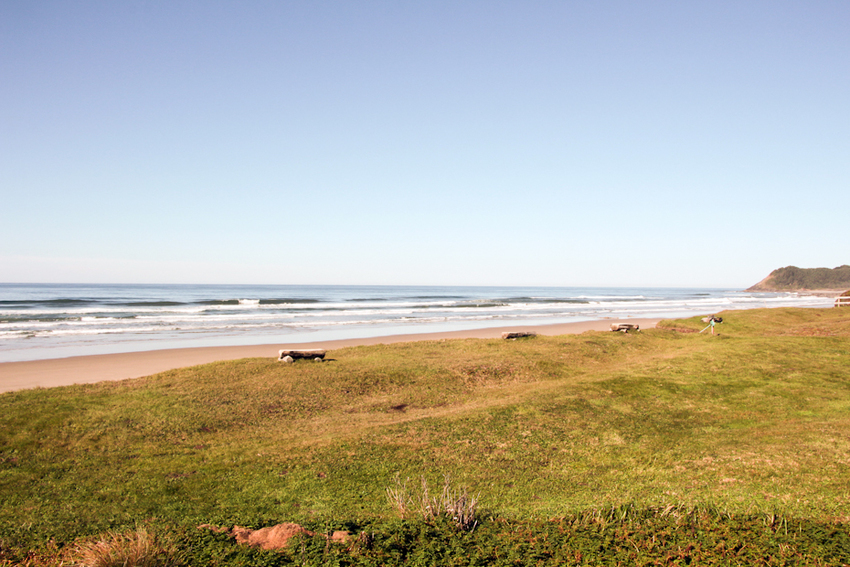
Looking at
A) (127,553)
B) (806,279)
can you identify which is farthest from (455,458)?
(806,279)

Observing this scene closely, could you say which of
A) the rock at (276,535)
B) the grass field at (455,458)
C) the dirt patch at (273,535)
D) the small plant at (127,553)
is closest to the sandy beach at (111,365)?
the grass field at (455,458)

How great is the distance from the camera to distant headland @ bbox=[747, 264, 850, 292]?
16000 cm

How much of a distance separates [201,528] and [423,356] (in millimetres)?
9100

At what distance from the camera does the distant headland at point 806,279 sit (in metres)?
160

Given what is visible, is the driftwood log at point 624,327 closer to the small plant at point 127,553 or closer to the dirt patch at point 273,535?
the dirt patch at point 273,535

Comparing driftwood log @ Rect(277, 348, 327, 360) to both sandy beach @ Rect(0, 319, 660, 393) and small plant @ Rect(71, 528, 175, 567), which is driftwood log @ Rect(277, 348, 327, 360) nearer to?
sandy beach @ Rect(0, 319, 660, 393)

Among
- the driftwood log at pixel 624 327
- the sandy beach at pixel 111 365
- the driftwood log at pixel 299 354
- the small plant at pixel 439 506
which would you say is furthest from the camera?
the driftwood log at pixel 624 327

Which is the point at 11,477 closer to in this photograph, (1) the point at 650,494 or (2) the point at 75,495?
(2) the point at 75,495

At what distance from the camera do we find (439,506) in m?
4.56

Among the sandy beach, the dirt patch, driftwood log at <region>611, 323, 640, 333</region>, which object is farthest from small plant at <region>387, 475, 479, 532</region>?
driftwood log at <region>611, 323, 640, 333</region>

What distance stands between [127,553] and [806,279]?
8300 inches

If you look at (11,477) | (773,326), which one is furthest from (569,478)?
(773,326)

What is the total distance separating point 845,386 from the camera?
9.77 metres

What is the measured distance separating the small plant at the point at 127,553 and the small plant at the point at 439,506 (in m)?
2.00
